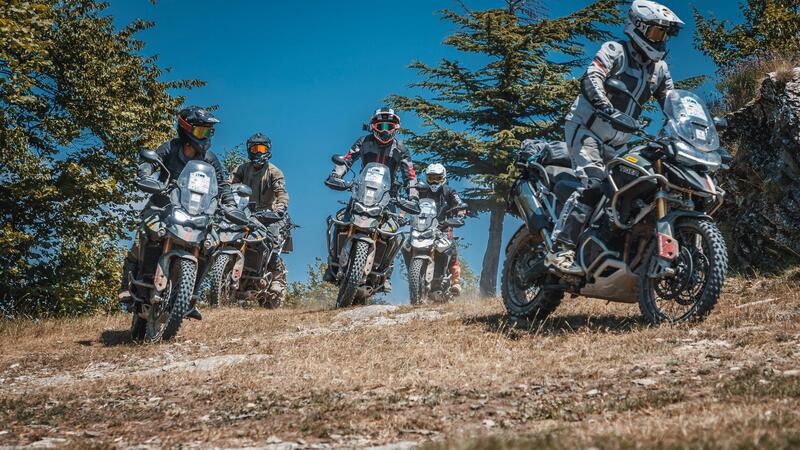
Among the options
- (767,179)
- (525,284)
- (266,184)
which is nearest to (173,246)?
(525,284)

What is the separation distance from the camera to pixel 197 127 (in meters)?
11.6

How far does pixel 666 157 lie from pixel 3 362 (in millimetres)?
7730

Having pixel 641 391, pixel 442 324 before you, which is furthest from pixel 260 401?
pixel 442 324

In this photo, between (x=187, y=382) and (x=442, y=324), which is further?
(x=442, y=324)

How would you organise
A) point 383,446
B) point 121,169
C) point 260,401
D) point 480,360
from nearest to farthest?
point 383,446, point 260,401, point 480,360, point 121,169

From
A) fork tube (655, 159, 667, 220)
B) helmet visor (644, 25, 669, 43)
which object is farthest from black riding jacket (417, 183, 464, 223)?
fork tube (655, 159, 667, 220)

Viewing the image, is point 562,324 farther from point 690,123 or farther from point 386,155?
point 386,155

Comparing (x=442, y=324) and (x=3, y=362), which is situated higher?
(x=442, y=324)

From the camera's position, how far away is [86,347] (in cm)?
1141

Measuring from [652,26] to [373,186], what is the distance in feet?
19.9

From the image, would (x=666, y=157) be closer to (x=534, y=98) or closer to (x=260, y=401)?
(x=260, y=401)

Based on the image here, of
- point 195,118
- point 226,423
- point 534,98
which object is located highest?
point 534,98

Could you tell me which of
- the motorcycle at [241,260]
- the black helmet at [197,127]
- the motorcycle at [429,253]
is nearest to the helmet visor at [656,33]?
the black helmet at [197,127]

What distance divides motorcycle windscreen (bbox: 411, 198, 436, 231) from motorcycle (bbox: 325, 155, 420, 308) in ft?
10.4
